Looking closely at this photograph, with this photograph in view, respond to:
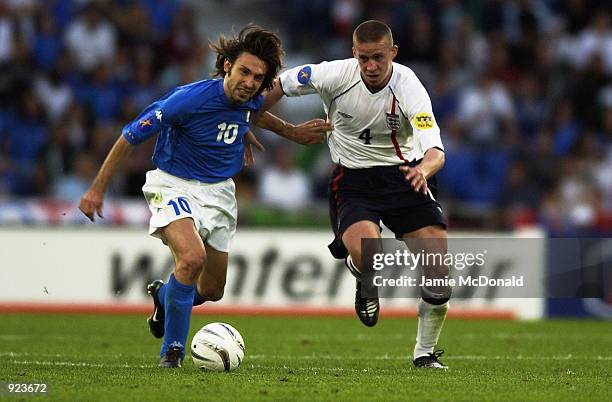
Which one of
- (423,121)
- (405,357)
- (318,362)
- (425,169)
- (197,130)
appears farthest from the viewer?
(405,357)

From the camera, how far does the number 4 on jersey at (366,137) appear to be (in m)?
8.82

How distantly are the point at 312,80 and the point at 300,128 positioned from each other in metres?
0.42

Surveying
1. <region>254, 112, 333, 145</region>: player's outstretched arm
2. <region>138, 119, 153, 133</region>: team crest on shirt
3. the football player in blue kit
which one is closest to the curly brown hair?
the football player in blue kit

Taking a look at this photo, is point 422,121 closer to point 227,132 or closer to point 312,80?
point 312,80

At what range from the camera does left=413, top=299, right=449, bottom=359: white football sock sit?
8820mm

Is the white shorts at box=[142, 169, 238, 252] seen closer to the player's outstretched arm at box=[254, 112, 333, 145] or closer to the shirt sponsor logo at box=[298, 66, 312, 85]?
the player's outstretched arm at box=[254, 112, 333, 145]

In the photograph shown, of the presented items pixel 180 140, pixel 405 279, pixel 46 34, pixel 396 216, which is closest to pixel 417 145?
pixel 396 216

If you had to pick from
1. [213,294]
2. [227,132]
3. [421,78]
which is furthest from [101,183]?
[421,78]

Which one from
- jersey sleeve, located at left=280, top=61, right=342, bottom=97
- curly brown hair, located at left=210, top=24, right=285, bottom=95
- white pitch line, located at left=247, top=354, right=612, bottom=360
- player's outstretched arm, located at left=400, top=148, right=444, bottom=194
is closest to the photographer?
player's outstretched arm, located at left=400, top=148, right=444, bottom=194

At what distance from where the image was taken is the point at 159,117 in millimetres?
8281

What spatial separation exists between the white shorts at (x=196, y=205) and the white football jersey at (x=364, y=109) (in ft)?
3.09

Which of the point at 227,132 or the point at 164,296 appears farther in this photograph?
the point at 164,296

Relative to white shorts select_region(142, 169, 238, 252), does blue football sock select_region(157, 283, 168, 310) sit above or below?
below

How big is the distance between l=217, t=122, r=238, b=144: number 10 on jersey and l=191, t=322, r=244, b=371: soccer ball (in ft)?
4.67
